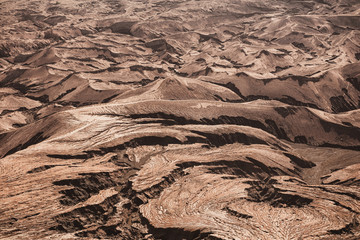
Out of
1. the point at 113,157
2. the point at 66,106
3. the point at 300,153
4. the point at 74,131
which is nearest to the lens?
the point at 113,157

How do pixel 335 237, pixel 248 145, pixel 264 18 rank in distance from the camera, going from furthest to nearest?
pixel 264 18 < pixel 248 145 < pixel 335 237

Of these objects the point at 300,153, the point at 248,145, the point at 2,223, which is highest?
the point at 2,223

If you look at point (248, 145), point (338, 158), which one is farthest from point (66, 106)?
point (338, 158)

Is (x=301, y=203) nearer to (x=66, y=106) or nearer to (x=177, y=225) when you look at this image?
(x=177, y=225)

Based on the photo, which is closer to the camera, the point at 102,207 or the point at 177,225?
the point at 177,225

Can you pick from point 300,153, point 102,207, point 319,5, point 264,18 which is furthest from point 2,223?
point 319,5

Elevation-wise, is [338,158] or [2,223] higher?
[2,223]
